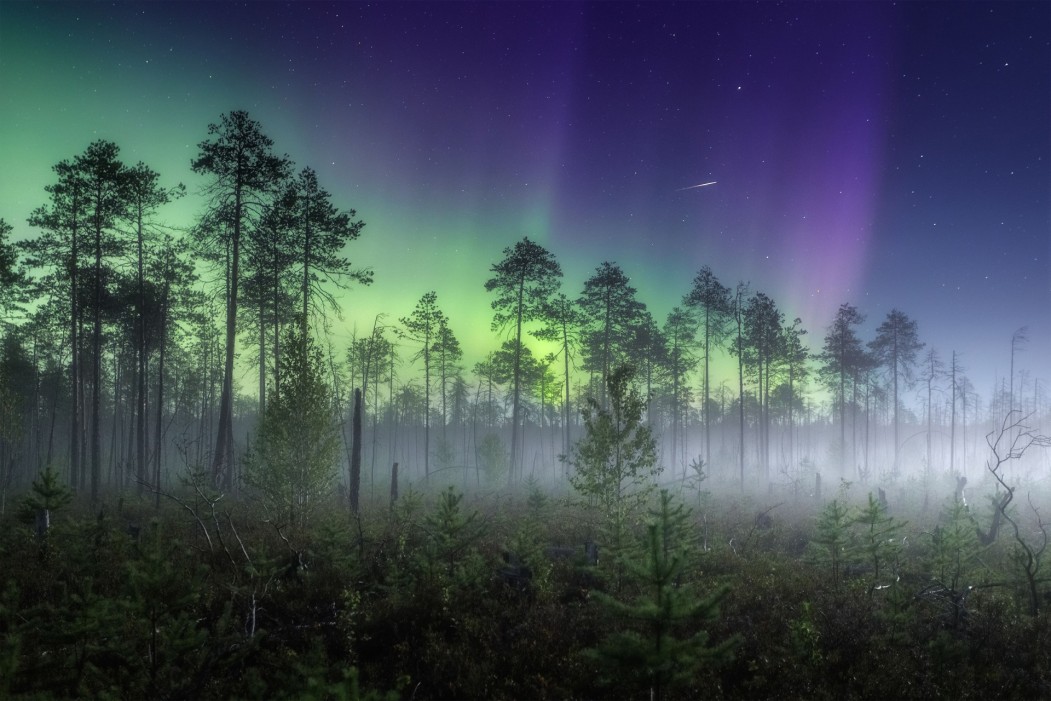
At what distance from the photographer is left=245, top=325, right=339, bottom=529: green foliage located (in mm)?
14391

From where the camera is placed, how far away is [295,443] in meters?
14.5

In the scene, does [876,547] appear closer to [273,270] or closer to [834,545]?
[834,545]

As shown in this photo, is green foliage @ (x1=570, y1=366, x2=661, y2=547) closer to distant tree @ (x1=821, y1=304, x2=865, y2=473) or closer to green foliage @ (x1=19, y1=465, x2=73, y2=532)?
green foliage @ (x1=19, y1=465, x2=73, y2=532)

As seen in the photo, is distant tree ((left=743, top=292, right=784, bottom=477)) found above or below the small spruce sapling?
above

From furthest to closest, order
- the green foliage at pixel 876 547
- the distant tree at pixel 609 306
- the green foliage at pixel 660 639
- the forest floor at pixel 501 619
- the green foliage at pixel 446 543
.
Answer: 1. the distant tree at pixel 609 306
2. the green foliage at pixel 876 547
3. the green foliage at pixel 446 543
4. the forest floor at pixel 501 619
5. the green foliage at pixel 660 639

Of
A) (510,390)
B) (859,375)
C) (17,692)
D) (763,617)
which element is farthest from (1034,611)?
(859,375)

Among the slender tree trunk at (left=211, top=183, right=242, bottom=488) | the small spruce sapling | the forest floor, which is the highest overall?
the slender tree trunk at (left=211, top=183, right=242, bottom=488)

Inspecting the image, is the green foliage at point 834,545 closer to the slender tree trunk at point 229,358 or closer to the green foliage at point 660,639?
the green foliage at point 660,639

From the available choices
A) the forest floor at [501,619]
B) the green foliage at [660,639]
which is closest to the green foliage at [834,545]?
the forest floor at [501,619]

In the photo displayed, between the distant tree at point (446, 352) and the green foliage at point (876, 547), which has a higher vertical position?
the distant tree at point (446, 352)

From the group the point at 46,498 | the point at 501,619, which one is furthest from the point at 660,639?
the point at 46,498

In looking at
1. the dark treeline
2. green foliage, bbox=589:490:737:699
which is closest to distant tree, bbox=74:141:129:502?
the dark treeline

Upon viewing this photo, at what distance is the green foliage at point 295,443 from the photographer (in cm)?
1439

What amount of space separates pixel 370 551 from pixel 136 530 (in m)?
7.83
